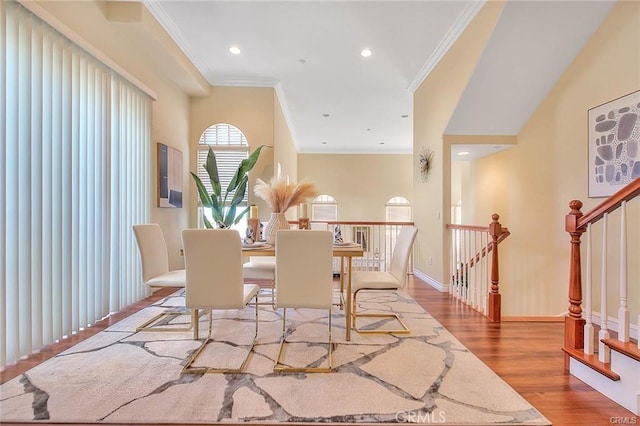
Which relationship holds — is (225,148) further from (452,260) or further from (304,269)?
(452,260)

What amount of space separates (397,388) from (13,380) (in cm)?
227

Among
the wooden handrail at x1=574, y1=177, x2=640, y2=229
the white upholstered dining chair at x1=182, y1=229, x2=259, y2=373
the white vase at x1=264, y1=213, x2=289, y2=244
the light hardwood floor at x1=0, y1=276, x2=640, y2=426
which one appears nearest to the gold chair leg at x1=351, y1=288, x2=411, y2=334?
the light hardwood floor at x1=0, y1=276, x2=640, y2=426

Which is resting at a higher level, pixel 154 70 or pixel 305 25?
pixel 305 25

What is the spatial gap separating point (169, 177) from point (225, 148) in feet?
3.43

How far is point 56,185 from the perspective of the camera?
2.29 metres

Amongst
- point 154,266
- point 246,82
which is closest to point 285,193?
point 154,266

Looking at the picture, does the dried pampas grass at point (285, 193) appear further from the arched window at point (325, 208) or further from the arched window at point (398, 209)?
the arched window at point (398, 209)

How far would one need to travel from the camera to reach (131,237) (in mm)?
3373

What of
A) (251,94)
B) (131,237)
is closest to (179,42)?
(251,94)

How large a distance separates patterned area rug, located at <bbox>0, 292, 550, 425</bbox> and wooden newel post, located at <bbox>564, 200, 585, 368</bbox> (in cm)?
60

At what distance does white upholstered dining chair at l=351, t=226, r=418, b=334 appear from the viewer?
2.48 meters

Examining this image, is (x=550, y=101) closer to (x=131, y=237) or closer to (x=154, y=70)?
(x=154, y=70)

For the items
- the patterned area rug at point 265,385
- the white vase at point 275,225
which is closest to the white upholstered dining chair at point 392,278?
the patterned area rug at point 265,385

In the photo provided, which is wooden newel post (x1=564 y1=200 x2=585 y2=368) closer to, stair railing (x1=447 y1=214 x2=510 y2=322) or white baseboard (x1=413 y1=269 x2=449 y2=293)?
stair railing (x1=447 y1=214 x2=510 y2=322)
